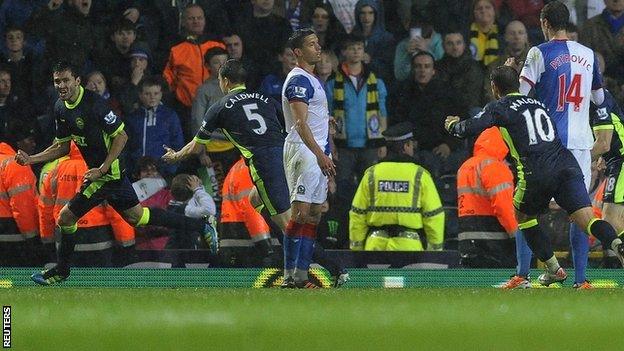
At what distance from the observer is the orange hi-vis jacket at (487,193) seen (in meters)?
12.6

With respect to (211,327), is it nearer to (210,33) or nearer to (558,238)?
(558,238)

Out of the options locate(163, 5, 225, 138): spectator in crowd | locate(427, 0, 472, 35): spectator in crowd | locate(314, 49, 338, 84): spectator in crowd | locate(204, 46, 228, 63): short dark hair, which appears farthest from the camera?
locate(427, 0, 472, 35): spectator in crowd

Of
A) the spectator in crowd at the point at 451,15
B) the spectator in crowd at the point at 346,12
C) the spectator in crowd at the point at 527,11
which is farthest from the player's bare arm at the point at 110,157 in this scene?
the spectator in crowd at the point at 527,11

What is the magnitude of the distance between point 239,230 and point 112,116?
6.48 feet

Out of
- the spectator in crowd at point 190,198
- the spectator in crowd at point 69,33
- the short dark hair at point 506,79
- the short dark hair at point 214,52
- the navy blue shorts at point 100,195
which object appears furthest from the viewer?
the spectator in crowd at point 69,33

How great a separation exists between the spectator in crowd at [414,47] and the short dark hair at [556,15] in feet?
19.1

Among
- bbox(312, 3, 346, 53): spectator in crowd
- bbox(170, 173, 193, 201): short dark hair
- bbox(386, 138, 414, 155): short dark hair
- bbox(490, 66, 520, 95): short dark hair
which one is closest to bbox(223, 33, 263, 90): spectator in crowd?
bbox(312, 3, 346, 53): spectator in crowd

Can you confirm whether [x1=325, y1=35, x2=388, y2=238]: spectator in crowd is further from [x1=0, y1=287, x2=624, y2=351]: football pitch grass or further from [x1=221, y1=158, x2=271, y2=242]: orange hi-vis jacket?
[x1=0, y1=287, x2=624, y2=351]: football pitch grass

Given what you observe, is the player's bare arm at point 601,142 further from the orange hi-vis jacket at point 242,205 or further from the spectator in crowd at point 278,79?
the spectator in crowd at point 278,79

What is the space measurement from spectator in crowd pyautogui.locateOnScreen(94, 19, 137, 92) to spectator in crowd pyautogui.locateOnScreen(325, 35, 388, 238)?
227 cm

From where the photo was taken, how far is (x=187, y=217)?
1291 centimetres

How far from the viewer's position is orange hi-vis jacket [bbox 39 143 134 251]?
13.3 m

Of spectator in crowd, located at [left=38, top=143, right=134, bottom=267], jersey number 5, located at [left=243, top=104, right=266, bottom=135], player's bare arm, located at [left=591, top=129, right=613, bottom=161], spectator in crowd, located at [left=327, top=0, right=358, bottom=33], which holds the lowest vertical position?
spectator in crowd, located at [left=38, top=143, right=134, bottom=267]

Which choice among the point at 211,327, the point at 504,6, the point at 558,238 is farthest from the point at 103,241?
the point at 211,327
